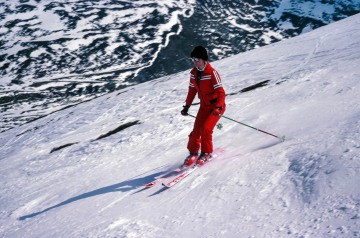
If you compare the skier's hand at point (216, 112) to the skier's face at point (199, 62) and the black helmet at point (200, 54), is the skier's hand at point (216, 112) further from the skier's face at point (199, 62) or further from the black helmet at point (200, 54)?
the black helmet at point (200, 54)

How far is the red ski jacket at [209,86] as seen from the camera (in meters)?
7.89

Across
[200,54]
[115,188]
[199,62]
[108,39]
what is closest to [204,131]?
[199,62]

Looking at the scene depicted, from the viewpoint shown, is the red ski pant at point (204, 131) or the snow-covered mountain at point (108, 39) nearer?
the red ski pant at point (204, 131)

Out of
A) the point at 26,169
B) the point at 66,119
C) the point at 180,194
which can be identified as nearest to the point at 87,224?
the point at 180,194

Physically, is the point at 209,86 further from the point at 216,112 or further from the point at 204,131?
the point at 204,131

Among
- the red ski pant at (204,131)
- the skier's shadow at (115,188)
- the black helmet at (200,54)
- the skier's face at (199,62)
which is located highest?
the black helmet at (200,54)

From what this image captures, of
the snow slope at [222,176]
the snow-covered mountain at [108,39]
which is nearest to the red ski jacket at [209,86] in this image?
the snow slope at [222,176]

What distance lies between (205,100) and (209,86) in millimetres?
339

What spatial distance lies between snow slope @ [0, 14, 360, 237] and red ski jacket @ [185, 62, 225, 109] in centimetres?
124

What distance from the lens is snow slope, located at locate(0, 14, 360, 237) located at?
4.81 metres

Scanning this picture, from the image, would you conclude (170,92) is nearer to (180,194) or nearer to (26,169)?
(26,169)

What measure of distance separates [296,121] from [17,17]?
18723 cm

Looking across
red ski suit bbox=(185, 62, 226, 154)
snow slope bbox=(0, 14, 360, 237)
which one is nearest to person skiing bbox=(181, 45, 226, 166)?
red ski suit bbox=(185, 62, 226, 154)

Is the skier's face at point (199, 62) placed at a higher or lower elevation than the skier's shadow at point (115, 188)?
higher
